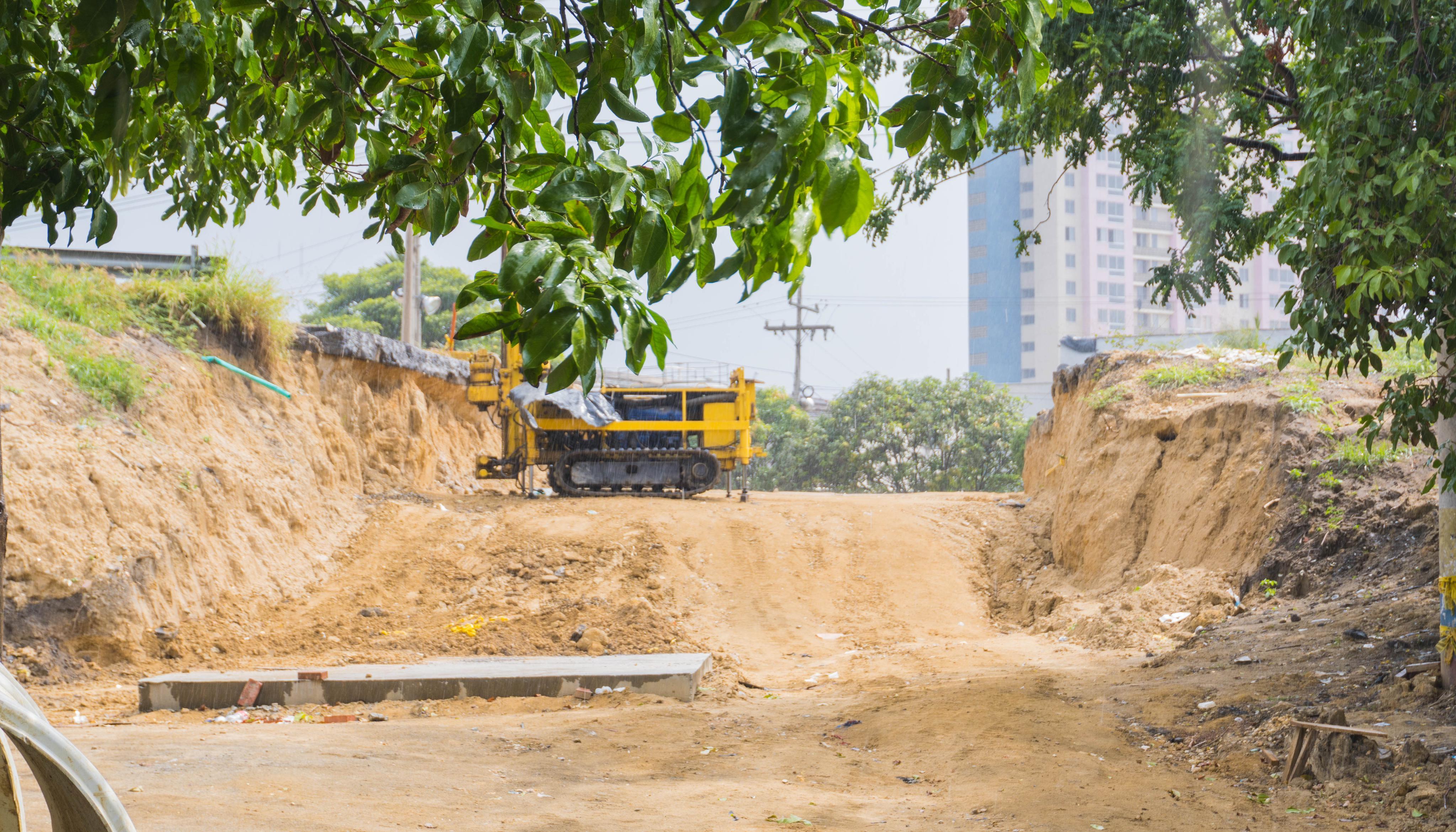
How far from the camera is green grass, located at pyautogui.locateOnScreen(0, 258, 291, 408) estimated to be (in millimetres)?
11070

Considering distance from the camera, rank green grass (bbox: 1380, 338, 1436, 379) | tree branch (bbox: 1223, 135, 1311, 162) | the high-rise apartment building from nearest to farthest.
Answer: tree branch (bbox: 1223, 135, 1311, 162)
green grass (bbox: 1380, 338, 1436, 379)
the high-rise apartment building

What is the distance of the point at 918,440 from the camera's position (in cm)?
3419

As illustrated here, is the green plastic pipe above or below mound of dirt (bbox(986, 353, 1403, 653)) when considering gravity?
above

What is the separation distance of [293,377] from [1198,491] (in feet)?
39.5

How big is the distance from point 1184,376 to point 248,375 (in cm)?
1249

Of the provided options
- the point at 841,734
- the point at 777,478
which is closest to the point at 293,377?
the point at 841,734

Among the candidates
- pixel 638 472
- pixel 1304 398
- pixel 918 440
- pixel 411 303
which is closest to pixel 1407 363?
pixel 1304 398

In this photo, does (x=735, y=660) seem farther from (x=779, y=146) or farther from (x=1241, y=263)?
(x=779, y=146)

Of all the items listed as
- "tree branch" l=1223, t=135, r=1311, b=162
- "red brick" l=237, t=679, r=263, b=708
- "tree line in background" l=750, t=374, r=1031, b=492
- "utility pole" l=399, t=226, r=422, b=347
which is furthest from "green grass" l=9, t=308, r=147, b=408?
"tree line in background" l=750, t=374, r=1031, b=492

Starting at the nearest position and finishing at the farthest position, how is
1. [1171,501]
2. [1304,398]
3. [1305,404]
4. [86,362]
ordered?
[86,362], [1305,404], [1304,398], [1171,501]

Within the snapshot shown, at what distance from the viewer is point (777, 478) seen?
36031 millimetres

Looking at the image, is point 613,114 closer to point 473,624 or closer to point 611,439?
point 473,624

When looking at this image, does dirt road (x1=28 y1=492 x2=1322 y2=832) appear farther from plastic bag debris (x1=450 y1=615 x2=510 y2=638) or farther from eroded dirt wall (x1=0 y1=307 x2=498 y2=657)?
eroded dirt wall (x1=0 y1=307 x2=498 y2=657)

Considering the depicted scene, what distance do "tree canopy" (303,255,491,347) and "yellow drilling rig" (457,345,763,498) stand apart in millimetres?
23016
